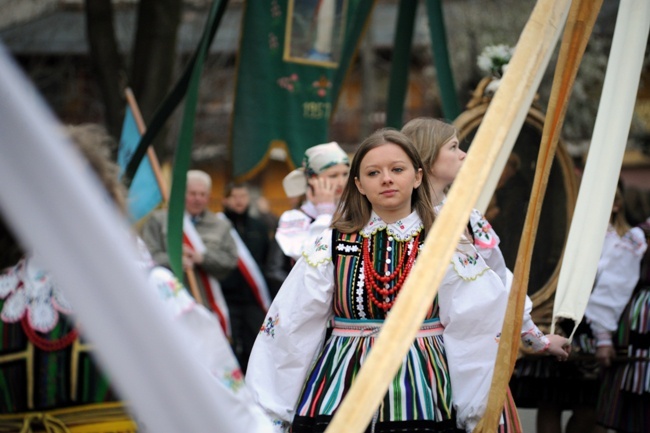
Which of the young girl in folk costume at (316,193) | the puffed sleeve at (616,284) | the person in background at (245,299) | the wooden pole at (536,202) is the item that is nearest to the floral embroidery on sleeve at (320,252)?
the wooden pole at (536,202)

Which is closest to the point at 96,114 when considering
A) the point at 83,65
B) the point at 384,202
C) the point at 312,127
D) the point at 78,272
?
the point at 83,65

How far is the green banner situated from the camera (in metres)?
7.50

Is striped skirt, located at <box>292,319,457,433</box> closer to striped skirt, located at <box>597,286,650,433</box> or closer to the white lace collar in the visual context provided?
the white lace collar

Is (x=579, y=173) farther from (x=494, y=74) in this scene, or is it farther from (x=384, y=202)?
(x=384, y=202)

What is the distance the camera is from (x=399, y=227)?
148 inches

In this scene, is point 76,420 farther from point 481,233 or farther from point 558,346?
point 558,346

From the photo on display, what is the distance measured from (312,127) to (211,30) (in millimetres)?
1477

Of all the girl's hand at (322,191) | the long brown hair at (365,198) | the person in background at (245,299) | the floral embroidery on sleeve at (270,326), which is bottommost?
the person in background at (245,299)

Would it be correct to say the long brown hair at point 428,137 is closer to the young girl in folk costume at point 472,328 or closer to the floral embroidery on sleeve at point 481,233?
the floral embroidery on sleeve at point 481,233

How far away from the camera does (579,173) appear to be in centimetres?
626

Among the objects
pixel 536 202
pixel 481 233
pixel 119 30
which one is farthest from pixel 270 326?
pixel 119 30

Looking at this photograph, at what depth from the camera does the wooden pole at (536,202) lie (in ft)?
10.8

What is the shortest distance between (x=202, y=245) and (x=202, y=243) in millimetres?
56

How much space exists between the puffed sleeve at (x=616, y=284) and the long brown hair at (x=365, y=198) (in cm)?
255
